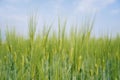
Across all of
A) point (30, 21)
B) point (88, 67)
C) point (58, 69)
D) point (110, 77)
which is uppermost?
point (30, 21)

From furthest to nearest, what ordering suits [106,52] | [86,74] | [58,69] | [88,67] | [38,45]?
[106,52]
[88,67]
[86,74]
[38,45]
[58,69]

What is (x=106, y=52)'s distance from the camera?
2.27 metres

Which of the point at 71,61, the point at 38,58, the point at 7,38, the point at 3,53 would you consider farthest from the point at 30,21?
the point at 3,53

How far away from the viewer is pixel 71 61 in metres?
1.15

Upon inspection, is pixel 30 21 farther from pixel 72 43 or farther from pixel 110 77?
pixel 110 77

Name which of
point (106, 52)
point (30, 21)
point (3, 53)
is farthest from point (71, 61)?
point (3, 53)

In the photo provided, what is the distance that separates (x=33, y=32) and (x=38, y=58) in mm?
196

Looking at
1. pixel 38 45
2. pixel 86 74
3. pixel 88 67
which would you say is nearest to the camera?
pixel 38 45

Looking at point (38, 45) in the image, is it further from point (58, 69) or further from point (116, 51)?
point (116, 51)

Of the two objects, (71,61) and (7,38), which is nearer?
(71,61)

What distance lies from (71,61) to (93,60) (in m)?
1.00

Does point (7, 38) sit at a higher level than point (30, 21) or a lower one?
lower

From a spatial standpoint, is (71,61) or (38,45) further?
(38,45)

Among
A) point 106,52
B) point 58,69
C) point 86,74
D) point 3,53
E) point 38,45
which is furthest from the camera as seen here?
point 3,53
